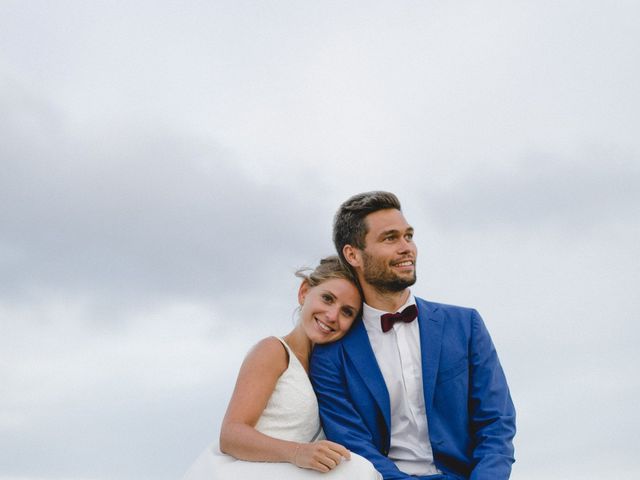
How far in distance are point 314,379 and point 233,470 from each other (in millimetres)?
965

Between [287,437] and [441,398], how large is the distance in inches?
42.0

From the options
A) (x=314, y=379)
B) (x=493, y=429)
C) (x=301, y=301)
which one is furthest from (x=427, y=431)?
(x=301, y=301)

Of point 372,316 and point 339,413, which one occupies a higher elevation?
point 372,316

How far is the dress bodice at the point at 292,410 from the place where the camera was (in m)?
5.44

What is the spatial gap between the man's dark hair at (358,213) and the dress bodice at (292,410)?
0.92 metres

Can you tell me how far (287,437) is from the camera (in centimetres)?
544

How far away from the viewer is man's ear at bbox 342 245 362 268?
595cm

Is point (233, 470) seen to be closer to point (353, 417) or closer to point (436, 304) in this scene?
point (353, 417)

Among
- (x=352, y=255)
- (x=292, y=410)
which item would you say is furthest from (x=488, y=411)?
(x=352, y=255)

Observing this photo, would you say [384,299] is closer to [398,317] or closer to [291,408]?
[398,317]

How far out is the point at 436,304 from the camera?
6.04 metres

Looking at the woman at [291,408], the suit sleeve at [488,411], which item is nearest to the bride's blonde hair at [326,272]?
the woman at [291,408]

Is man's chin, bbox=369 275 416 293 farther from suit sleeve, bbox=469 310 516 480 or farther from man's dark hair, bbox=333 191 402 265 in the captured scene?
suit sleeve, bbox=469 310 516 480

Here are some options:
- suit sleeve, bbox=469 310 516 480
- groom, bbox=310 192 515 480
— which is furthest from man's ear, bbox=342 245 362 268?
suit sleeve, bbox=469 310 516 480
